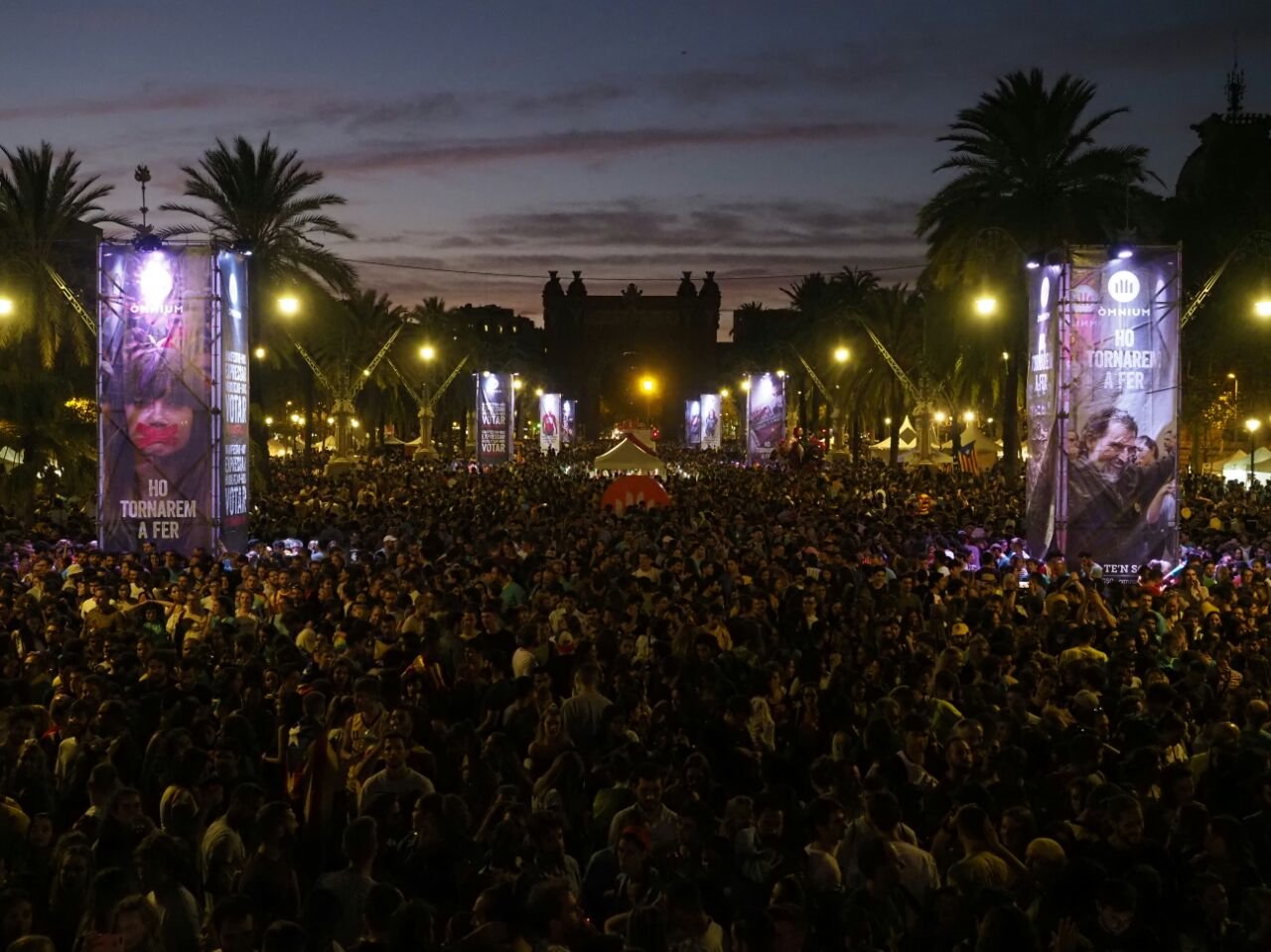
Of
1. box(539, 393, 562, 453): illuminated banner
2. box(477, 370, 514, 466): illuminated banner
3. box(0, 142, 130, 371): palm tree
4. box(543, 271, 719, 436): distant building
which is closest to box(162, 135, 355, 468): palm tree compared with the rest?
box(0, 142, 130, 371): palm tree

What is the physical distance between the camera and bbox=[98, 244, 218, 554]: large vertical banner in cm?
2092

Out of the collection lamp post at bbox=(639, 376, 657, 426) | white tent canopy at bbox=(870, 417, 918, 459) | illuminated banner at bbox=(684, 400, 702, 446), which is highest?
lamp post at bbox=(639, 376, 657, 426)

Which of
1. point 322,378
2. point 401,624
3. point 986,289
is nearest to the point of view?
point 401,624

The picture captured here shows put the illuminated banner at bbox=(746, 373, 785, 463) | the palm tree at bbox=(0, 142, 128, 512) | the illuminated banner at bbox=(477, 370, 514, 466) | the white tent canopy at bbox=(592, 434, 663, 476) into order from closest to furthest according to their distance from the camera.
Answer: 1. the palm tree at bbox=(0, 142, 128, 512)
2. the white tent canopy at bbox=(592, 434, 663, 476)
3. the illuminated banner at bbox=(477, 370, 514, 466)
4. the illuminated banner at bbox=(746, 373, 785, 463)

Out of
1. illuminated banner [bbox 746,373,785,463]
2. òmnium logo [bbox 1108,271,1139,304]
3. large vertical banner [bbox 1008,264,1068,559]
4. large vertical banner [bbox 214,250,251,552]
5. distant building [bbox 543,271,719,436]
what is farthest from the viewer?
distant building [bbox 543,271,719,436]

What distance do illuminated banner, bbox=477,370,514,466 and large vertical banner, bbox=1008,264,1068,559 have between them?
101ft

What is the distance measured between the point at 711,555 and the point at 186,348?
886cm

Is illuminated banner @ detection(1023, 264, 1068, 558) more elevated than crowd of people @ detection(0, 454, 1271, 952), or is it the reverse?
illuminated banner @ detection(1023, 264, 1068, 558)

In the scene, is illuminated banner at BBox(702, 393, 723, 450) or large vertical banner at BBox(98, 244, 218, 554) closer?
large vertical banner at BBox(98, 244, 218, 554)

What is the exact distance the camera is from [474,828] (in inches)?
281

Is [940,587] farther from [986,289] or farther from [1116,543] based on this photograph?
[986,289]

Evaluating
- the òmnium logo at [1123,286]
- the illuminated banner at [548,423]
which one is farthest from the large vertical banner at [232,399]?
the illuminated banner at [548,423]

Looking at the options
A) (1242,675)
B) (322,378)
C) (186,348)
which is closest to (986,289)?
(186,348)

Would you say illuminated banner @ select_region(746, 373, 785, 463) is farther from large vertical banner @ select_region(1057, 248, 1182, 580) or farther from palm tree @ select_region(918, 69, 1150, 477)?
large vertical banner @ select_region(1057, 248, 1182, 580)
